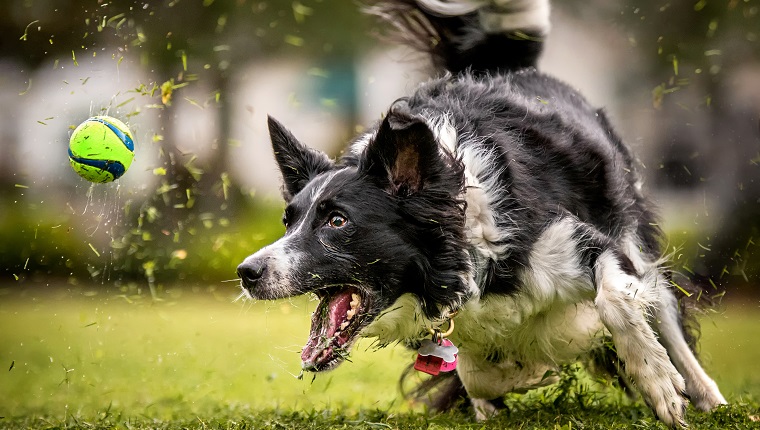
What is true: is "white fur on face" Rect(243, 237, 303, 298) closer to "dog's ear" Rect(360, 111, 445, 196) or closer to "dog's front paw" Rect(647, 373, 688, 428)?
"dog's ear" Rect(360, 111, 445, 196)

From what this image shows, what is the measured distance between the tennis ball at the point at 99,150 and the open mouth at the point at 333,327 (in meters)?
1.42

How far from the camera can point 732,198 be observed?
1195 cm

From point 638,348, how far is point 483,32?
2.62m

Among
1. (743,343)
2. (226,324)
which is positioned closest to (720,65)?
(743,343)

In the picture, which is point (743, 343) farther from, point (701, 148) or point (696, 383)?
point (701, 148)

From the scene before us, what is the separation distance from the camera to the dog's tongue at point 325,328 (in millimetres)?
4023

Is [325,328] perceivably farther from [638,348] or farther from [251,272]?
[638,348]

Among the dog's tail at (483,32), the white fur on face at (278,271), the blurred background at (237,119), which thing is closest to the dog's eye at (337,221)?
the white fur on face at (278,271)

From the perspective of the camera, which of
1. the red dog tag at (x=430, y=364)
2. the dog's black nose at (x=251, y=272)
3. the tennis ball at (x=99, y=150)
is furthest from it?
the tennis ball at (x=99, y=150)

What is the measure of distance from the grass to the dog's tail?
6.93 ft

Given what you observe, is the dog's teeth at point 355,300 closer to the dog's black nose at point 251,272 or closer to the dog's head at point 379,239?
the dog's head at point 379,239

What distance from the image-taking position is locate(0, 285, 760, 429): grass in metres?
4.77

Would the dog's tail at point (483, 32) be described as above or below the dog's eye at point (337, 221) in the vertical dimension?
above

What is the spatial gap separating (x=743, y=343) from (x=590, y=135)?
486cm
